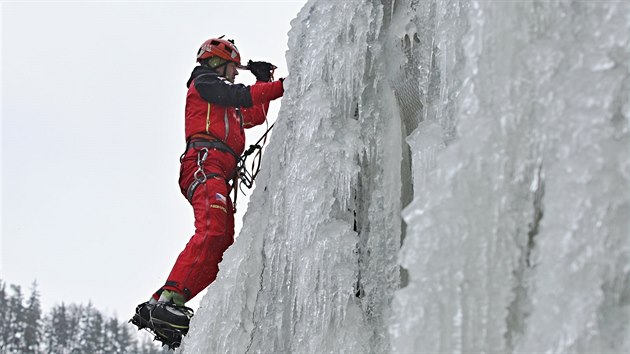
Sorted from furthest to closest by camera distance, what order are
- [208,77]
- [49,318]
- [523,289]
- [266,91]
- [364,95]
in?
[49,318] < [208,77] < [266,91] < [364,95] < [523,289]

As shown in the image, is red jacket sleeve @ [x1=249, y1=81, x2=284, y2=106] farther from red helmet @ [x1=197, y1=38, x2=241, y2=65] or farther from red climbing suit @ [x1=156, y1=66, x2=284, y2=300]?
red helmet @ [x1=197, y1=38, x2=241, y2=65]

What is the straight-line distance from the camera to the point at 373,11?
5078mm

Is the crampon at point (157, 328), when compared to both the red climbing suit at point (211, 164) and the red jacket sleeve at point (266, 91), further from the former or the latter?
the red jacket sleeve at point (266, 91)

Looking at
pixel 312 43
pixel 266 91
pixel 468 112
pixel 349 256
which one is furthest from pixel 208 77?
pixel 468 112

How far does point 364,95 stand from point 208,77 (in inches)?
63.6

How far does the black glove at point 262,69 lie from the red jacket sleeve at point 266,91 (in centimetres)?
81

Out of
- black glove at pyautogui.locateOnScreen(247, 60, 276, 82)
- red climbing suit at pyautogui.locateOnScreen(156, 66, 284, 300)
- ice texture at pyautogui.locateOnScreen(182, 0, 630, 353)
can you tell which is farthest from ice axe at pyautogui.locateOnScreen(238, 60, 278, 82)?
ice texture at pyautogui.locateOnScreen(182, 0, 630, 353)

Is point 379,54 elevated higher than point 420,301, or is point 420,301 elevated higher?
point 379,54

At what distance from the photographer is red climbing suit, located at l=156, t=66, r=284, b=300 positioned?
570 centimetres

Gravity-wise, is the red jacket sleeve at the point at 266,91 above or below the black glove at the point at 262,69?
below

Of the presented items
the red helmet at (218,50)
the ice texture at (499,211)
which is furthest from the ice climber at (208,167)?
Answer: the ice texture at (499,211)

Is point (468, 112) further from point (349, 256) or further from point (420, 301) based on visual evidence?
point (349, 256)

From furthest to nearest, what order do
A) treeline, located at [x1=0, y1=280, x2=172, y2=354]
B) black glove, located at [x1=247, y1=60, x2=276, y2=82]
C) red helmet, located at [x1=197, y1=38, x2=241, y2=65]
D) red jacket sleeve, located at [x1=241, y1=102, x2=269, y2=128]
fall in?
treeline, located at [x1=0, y1=280, x2=172, y2=354] → red jacket sleeve, located at [x1=241, y1=102, x2=269, y2=128] → black glove, located at [x1=247, y1=60, x2=276, y2=82] → red helmet, located at [x1=197, y1=38, x2=241, y2=65]

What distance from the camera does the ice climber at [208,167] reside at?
5.66 m
